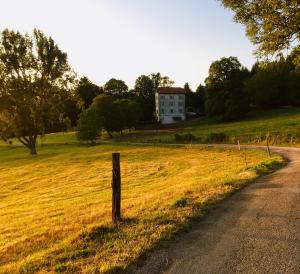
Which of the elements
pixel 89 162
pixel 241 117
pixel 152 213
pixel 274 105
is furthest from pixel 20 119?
pixel 274 105

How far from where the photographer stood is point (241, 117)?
277 ft

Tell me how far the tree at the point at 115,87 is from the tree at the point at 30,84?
7012 centimetres

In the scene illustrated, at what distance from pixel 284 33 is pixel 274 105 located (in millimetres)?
79155

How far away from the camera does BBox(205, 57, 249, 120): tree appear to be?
83.4 meters

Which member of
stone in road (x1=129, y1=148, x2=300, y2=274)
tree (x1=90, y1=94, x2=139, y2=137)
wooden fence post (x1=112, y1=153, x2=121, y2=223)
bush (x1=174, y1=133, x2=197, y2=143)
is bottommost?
bush (x1=174, y1=133, x2=197, y2=143)

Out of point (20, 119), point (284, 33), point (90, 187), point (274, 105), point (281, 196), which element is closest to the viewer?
point (281, 196)

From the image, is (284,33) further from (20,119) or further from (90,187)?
(20,119)

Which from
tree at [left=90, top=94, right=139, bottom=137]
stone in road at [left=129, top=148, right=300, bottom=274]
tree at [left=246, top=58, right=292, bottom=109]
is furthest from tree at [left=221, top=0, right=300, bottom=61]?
tree at [left=246, top=58, right=292, bottom=109]

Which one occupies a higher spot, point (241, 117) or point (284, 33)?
point (284, 33)

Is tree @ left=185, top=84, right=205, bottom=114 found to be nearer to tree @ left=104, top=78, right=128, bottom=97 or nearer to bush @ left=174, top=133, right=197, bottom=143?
tree @ left=104, top=78, right=128, bottom=97

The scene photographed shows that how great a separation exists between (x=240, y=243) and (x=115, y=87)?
121m


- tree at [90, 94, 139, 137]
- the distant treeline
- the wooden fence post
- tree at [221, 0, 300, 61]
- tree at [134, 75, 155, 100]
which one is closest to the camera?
the wooden fence post

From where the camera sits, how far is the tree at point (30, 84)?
167 feet

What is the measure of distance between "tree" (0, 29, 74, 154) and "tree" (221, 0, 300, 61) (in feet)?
125
